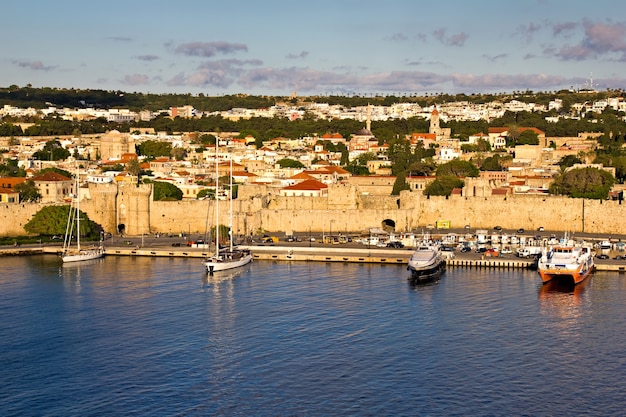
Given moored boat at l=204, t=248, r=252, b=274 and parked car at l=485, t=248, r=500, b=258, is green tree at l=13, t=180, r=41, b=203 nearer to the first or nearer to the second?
moored boat at l=204, t=248, r=252, b=274

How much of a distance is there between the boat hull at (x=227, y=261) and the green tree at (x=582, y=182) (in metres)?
14.0

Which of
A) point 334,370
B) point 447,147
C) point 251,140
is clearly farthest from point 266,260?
point 251,140

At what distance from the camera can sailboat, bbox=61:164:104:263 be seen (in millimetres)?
28266

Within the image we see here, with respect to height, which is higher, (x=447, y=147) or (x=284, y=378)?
(x=447, y=147)

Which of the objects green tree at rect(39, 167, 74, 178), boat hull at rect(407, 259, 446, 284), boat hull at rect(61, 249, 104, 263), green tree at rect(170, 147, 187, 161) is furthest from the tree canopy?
boat hull at rect(407, 259, 446, 284)

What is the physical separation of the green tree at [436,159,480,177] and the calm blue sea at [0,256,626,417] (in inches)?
726

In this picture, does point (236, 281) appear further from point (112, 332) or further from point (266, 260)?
point (112, 332)

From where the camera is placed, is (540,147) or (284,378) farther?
(540,147)

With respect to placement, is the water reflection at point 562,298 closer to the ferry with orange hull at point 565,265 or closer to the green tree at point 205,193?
the ferry with orange hull at point 565,265

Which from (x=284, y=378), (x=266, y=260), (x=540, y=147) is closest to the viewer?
(x=284, y=378)

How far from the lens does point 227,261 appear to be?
26391 millimetres

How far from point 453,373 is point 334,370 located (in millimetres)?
1897

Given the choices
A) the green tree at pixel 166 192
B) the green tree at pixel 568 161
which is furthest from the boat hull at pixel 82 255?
the green tree at pixel 568 161

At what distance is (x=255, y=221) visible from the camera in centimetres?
3206
